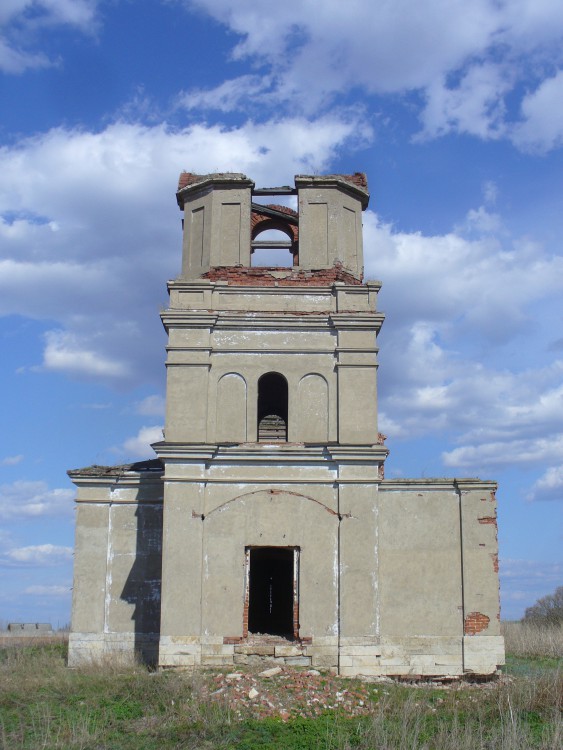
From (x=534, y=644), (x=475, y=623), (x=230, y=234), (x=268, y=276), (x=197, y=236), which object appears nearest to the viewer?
(x=475, y=623)

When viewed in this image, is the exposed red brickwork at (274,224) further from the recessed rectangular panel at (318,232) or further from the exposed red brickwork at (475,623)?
the exposed red brickwork at (475,623)

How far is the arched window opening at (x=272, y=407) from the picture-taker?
18.7 m

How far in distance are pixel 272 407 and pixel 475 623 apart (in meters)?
7.20

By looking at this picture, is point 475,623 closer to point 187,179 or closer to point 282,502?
point 282,502

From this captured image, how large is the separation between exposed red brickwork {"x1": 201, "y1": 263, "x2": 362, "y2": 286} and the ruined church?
1.1 inches

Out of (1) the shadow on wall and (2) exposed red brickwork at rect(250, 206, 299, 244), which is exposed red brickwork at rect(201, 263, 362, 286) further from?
(1) the shadow on wall

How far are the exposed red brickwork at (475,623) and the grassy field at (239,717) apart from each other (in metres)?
0.92

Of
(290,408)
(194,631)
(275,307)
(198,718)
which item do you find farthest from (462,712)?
(275,307)

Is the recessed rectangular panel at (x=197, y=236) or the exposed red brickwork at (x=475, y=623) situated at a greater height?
the recessed rectangular panel at (x=197, y=236)

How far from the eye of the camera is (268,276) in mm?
17125

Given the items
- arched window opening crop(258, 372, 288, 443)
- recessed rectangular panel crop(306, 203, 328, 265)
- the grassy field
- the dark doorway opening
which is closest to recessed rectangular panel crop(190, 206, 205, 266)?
recessed rectangular panel crop(306, 203, 328, 265)

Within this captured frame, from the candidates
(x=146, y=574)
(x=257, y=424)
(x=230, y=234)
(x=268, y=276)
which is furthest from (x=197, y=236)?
(x=146, y=574)

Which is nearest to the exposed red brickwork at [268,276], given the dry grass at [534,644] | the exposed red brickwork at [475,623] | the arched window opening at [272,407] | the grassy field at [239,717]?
the arched window opening at [272,407]

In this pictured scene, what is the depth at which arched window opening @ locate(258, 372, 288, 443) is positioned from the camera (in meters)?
18.7
